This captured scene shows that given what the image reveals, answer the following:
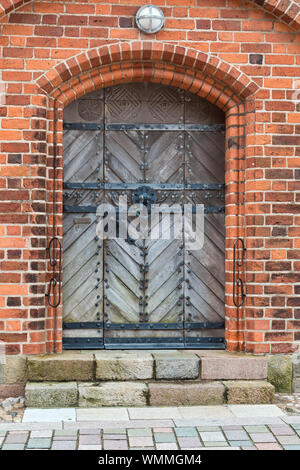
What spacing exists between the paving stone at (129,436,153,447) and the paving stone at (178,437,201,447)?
8.1 inches

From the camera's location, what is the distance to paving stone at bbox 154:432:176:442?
4168mm

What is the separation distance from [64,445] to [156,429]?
27.8 inches

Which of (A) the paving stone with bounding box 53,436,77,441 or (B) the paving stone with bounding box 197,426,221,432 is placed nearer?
(A) the paving stone with bounding box 53,436,77,441

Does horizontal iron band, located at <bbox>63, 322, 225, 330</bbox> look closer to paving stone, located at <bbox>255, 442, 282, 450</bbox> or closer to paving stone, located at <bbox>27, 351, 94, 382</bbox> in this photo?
paving stone, located at <bbox>27, 351, 94, 382</bbox>

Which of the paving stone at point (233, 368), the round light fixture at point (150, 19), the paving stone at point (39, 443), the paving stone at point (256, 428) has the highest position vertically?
the round light fixture at point (150, 19)

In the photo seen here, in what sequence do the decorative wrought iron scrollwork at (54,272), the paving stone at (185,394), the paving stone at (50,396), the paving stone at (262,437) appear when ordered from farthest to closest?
1. the decorative wrought iron scrollwork at (54,272)
2. the paving stone at (185,394)
3. the paving stone at (50,396)
4. the paving stone at (262,437)

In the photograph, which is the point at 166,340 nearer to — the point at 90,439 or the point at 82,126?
the point at 90,439

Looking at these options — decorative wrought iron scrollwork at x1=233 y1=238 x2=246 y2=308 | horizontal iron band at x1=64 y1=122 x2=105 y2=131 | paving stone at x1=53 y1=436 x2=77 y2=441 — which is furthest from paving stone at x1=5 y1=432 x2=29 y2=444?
horizontal iron band at x1=64 y1=122 x2=105 y2=131

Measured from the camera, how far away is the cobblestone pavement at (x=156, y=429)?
4.08 meters

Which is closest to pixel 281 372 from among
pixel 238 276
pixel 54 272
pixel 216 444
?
pixel 238 276

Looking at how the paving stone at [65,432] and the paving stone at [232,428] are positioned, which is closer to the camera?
the paving stone at [65,432]

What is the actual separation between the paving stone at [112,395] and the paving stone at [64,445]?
0.86 meters

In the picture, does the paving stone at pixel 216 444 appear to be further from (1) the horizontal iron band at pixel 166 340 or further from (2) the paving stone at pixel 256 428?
(1) the horizontal iron band at pixel 166 340

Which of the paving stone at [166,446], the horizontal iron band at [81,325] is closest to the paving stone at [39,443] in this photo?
the paving stone at [166,446]
